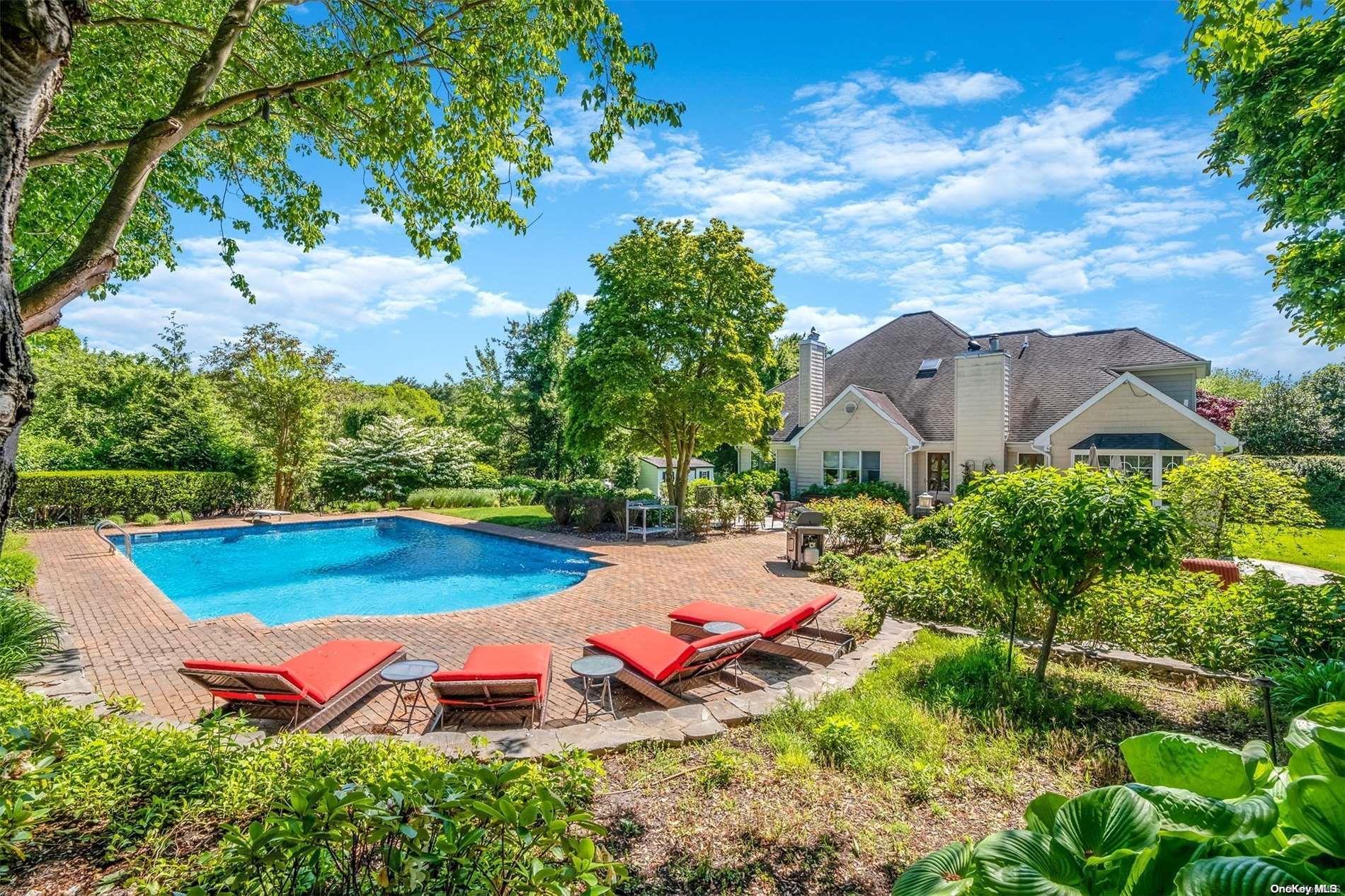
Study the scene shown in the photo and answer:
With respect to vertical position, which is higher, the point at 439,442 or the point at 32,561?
the point at 439,442

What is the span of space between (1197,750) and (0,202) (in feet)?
14.8

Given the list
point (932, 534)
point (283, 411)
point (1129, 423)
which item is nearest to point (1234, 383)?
point (1129, 423)

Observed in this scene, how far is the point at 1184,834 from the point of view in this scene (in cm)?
102

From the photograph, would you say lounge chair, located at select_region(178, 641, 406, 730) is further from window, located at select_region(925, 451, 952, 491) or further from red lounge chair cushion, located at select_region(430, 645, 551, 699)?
window, located at select_region(925, 451, 952, 491)

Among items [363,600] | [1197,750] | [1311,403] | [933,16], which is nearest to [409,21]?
[933,16]

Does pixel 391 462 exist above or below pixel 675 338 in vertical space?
below

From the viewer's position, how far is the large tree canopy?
530 centimetres

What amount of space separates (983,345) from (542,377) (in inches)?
841

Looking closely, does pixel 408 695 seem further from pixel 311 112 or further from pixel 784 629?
pixel 311 112

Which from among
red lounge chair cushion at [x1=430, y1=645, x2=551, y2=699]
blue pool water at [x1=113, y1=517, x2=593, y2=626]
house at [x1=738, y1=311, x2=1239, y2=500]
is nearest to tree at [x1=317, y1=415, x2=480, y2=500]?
blue pool water at [x1=113, y1=517, x2=593, y2=626]

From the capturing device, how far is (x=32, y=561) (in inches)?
437

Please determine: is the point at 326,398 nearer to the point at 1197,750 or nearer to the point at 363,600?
the point at 363,600

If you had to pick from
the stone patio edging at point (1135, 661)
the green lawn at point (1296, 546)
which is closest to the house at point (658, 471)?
the green lawn at point (1296, 546)

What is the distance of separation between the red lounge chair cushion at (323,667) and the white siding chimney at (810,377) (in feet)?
71.5
